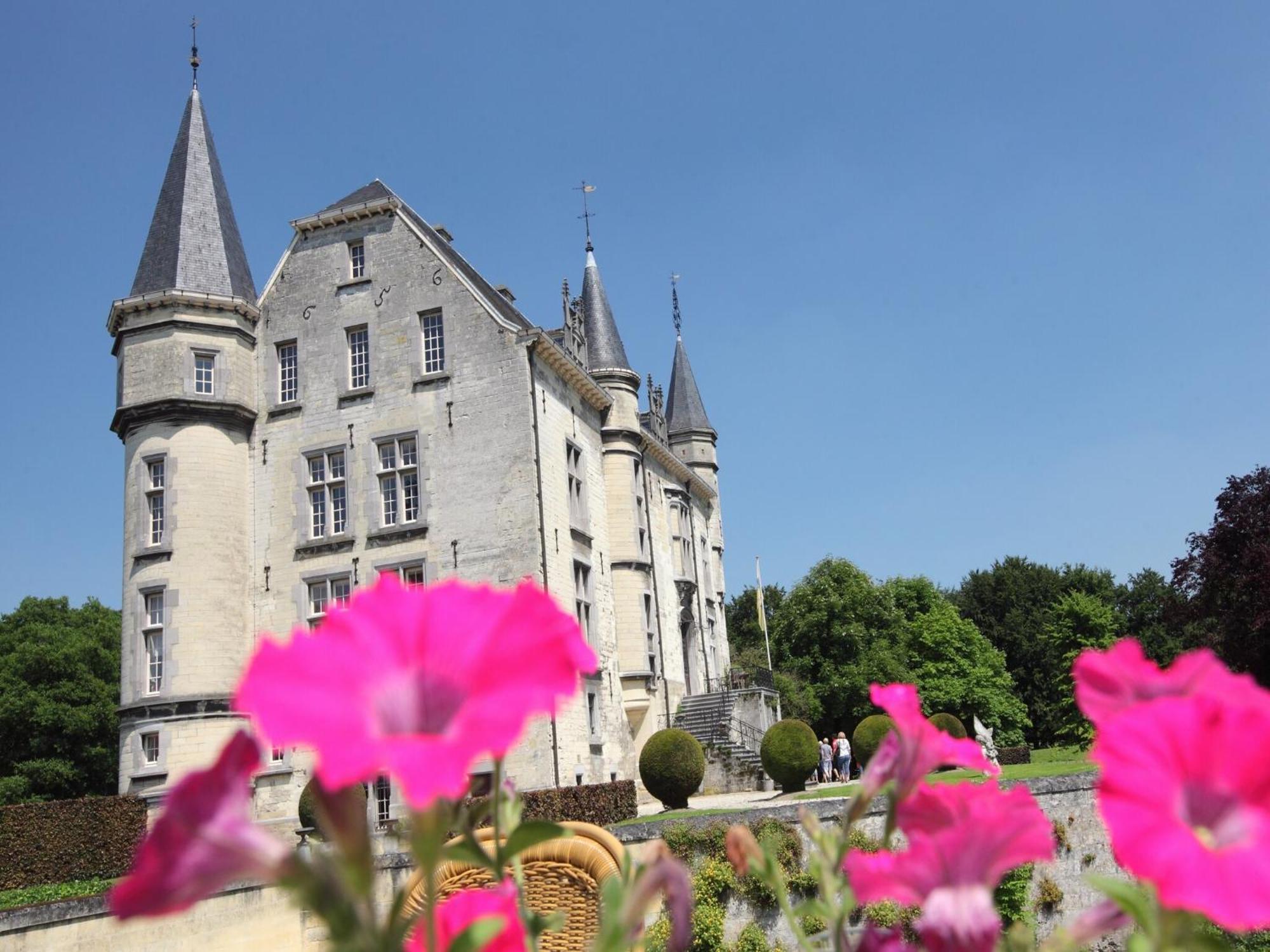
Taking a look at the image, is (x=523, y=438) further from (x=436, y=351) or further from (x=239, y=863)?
(x=239, y=863)

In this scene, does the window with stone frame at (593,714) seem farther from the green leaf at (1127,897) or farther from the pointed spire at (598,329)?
the green leaf at (1127,897)

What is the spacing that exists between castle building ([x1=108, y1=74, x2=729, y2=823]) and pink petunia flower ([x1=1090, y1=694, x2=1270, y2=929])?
25071mm

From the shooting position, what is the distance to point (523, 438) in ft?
88.8

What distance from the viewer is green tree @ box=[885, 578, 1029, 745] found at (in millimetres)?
55594

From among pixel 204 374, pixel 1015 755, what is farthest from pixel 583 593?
pixel 1015 755

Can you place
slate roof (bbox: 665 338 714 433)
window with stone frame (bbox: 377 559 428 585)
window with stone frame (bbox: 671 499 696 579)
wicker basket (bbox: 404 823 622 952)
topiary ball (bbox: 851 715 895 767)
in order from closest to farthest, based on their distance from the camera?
wicker basket (bbox: 404 823 622 952)
window with stone frame (bbox: 377 559 428 585)
topiary ball (bbox: 851 715 895 767)
window with stone frame (bbox: 671 499 696 579)
slate roof (bbox: 665 338 714 433)

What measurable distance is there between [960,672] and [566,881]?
57286 millimetres

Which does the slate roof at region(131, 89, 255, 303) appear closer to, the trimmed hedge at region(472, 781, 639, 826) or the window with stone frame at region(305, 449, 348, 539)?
the window with stone frame at region(305, 449, 348, 539)

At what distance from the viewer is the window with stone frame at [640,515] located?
3419 cm

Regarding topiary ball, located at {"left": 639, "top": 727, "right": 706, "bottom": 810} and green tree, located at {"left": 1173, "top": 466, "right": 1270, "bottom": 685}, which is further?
green tree, located at {"left": 1173, "top": 466, "right": 1270, "bottom": 685}

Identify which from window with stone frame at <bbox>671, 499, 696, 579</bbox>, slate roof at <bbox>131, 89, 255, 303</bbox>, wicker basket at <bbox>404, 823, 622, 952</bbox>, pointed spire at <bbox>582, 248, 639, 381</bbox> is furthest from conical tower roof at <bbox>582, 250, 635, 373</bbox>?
wicker basket at <bbox>404, 823, 622, 952</bbox>

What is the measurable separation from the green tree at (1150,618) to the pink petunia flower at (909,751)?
2340 inches

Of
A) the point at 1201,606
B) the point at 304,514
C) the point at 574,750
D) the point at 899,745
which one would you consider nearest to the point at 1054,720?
the point at 1201,606

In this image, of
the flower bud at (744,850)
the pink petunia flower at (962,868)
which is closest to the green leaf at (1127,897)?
the pink petunia flower at (962,868)
